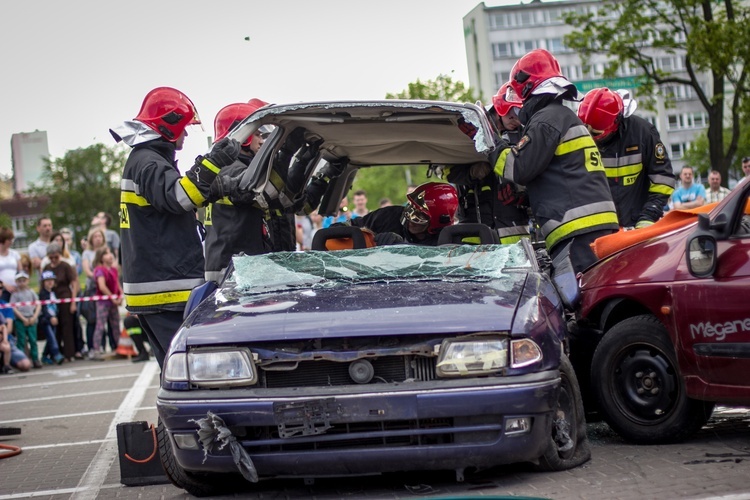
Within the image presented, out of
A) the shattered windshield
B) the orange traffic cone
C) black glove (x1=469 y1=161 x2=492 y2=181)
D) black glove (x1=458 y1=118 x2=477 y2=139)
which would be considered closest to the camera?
the shattered windshield

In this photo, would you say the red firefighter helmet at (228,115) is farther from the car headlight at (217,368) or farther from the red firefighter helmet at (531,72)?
the car headlight at (217,368)

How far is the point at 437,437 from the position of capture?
487 cm

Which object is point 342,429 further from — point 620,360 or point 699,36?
point 699,36

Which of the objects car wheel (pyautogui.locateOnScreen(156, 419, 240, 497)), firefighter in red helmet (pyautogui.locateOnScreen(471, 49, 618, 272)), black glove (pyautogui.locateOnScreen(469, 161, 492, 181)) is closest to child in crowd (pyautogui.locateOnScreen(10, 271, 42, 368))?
black glove (pyautogui.locateOnScreen(469, 161, 492, 181))

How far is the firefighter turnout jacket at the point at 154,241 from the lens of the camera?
7000 mm

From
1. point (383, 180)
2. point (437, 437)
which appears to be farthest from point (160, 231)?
point (383, 180)

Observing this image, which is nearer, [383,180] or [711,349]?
[711,349]

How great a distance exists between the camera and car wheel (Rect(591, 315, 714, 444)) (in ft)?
19.6

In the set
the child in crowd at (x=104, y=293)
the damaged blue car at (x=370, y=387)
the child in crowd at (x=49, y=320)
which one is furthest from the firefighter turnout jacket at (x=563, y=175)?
the child in crowd at (x=49, y=320)

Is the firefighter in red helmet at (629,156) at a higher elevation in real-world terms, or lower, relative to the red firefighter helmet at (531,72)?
lower

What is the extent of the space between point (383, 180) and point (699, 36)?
50.4m

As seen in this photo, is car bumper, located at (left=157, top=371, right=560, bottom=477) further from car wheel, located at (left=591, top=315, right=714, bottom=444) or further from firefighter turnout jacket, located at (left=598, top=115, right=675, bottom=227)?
firefighter turnout jacket, located at (left=598, top=115, right=675, bottom=227)

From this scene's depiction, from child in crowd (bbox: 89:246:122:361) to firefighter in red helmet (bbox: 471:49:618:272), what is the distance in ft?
36.7

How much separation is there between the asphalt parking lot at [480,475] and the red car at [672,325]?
25 cm
